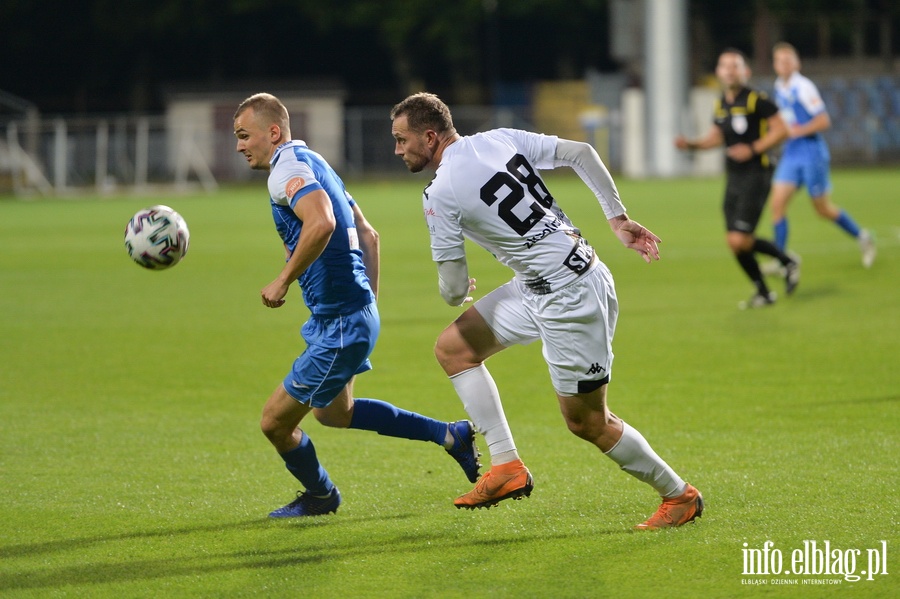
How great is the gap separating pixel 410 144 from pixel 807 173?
10.2 metres

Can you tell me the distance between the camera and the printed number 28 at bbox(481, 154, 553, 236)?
5.22 m

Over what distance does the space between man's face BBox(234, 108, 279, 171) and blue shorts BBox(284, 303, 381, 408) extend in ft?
2.58

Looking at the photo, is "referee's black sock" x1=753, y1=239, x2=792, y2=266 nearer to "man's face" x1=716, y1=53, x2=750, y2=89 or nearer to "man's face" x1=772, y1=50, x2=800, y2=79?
"man's face" x1=716, y1=53, x2=750, y2=89

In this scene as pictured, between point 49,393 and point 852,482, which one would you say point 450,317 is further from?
point 852,482

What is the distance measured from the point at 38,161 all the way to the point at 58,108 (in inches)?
531

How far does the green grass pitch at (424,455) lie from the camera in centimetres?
494

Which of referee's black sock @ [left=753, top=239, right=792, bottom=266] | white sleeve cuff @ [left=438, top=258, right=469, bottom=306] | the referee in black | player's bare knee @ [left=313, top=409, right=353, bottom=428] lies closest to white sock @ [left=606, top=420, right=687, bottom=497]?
white sleeve cuff @ [left=438, top=258, right=469, bottom=306]

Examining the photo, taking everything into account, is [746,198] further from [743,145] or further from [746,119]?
[746,119]

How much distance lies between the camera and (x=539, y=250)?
5320mm

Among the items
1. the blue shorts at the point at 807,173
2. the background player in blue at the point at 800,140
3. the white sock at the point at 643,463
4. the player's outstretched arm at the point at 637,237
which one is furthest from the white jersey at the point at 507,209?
the blue shorts at the point at 807,173

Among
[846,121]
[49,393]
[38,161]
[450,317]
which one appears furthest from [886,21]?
[49,393]

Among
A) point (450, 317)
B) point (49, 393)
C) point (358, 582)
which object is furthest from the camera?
point (450, 317)

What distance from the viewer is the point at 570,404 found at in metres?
5.33

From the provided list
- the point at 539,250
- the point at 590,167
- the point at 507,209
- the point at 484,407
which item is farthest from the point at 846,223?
A: the point at 507,209
